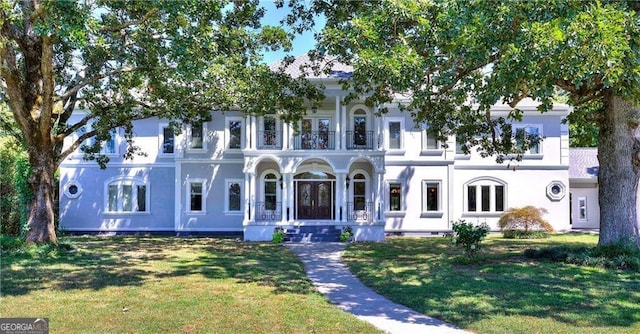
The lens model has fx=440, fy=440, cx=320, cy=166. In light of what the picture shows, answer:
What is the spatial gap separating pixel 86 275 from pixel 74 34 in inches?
212

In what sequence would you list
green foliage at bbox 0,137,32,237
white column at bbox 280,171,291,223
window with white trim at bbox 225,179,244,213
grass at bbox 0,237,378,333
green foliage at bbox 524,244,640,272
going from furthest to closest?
window with white trim at bbox 225,179,244,213
green foliage at bbox 0,137,32,237
white column at bbox 280,171,291,223
green foliage at bbox 524,244,640,272
grass at bbox 0,237,378,333

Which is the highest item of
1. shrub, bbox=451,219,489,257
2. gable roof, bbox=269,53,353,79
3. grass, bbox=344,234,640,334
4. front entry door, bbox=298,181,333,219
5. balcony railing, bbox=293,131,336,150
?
gable roof, bbox=269,53,353,79

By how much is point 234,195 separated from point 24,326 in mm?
15649

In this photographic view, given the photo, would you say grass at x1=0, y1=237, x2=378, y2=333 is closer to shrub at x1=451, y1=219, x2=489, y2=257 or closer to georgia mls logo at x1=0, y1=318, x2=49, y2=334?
georgia mls logo at x1=0, y1=318, x2=49, y2=334

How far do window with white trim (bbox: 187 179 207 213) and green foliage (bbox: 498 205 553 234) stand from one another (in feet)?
47.7

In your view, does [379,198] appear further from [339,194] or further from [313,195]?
[313,195]

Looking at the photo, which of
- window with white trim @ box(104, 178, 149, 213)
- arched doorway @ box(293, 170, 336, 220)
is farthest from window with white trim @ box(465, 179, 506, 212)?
window with white trim @ box(104, 178, 149, 213)

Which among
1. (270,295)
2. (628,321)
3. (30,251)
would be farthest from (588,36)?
(30,251)

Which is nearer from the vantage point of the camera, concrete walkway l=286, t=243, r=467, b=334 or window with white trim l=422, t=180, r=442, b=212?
concrete walkway l=286, t=243, r=467, b=334

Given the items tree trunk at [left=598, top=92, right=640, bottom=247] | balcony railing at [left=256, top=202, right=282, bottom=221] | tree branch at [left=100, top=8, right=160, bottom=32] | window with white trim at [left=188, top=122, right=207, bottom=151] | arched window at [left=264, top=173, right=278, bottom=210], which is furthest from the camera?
window with white trim at [left=188, top=122, right=207, bottom=151]

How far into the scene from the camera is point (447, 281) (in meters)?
9.09

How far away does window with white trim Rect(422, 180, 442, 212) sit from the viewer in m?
21.8

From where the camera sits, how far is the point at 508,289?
27.0ft

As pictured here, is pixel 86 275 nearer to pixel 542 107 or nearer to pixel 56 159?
pixel 56 159
